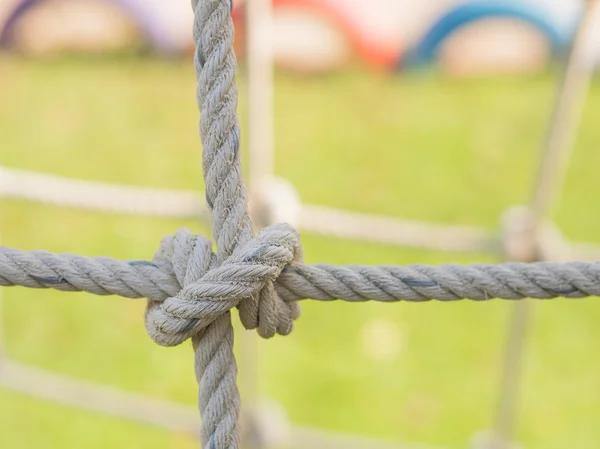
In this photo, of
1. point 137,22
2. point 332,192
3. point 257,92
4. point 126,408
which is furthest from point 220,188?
point 137,22

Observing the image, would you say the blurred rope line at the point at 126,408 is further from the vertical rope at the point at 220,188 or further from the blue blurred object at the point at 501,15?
the blue blurred object at the point at 501,15

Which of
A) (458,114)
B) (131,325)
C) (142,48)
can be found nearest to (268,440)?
(131,325)

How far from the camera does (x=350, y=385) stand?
4.46 ft

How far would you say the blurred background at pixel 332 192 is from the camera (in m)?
1.00

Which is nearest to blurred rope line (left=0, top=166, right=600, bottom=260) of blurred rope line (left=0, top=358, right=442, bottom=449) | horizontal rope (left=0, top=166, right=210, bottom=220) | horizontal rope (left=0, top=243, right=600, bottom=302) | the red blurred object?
horizontal rope (left=0, top=166, right=210, bottom=220)

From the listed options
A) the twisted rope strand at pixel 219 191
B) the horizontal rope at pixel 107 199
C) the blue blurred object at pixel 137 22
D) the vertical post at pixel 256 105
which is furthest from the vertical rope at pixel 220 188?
the blue blurred object at pixel 137 22

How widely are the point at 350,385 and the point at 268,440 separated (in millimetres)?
377

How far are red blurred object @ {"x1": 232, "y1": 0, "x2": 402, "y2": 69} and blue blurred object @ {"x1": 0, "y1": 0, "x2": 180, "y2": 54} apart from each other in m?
0.40

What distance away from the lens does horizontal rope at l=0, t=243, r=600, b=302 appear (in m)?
0.43

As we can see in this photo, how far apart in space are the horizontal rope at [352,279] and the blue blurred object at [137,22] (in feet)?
6.27

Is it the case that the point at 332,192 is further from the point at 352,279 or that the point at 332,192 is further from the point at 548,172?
the point at 352,279

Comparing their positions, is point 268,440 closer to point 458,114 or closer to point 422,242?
point 422,242

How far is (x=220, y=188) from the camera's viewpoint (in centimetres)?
43

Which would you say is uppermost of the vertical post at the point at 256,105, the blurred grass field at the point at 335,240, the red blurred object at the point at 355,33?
the vertical post at the point at 256,105
